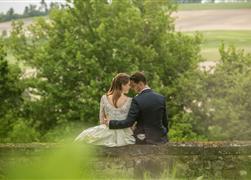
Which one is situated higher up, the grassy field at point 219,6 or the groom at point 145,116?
the groom at point 145,116

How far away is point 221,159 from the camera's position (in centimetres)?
873

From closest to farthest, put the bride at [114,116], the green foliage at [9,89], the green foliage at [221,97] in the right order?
1. the bride at [114,116]
2. the green foliage at [221,97]
3. the green foliage at [9,89]

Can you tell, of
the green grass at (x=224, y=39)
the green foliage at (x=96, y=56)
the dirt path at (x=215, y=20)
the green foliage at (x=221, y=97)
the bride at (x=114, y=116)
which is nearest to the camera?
the bride at (x=114, y=116)

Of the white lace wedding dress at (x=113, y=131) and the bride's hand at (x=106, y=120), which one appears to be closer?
the white lace wedding dress at (x=113, y=131)

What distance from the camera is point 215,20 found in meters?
80.7

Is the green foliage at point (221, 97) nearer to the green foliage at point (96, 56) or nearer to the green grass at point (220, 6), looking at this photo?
the green foliage at point (96, 56)

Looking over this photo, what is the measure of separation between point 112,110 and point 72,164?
7.81 meters

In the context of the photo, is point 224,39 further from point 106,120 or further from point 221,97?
point 106,120

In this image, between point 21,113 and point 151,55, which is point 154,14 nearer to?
point 151,55

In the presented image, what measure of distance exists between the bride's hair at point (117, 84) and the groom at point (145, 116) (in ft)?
0.32

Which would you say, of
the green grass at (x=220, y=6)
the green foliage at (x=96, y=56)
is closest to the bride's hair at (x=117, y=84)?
the green foliage at (x=96, y=56)

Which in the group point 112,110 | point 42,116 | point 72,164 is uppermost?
point 72,164

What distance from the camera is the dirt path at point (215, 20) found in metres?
74.9

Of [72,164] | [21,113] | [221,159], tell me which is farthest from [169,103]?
[72,164]
